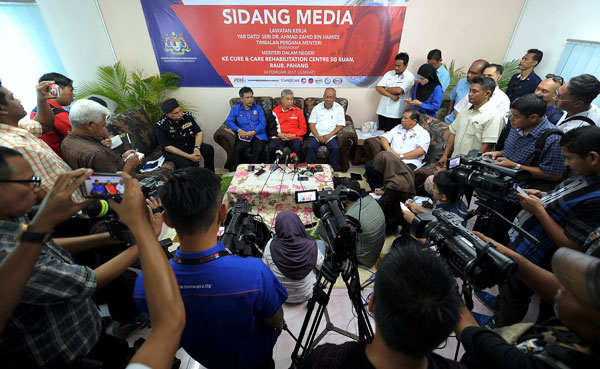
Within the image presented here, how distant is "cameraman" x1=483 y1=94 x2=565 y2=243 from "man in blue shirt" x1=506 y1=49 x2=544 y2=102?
6.76 feet

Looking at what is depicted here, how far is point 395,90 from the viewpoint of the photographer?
412 cm

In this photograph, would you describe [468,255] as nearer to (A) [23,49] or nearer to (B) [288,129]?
(B) [288,129]

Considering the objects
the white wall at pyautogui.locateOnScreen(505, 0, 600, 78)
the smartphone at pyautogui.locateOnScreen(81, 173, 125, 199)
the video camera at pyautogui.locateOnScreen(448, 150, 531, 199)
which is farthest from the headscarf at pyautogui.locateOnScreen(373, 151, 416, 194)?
the white wall at pyautogui.locateOnScreen(505, 0, 600, 78)

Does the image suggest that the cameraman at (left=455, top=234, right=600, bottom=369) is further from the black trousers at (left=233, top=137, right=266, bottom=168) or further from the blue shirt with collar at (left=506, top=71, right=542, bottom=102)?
the blue shirt with collar at (left=506, top=71, right=542, bottom=102)

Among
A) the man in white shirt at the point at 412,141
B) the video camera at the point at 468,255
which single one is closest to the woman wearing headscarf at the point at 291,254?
the video camera at the point at 468,255

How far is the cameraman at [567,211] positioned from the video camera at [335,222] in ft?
3.56

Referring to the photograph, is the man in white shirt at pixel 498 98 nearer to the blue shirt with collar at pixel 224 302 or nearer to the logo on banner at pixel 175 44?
the blue shirt with collar at pixel 224 302

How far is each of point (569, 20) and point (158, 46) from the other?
6016 mm

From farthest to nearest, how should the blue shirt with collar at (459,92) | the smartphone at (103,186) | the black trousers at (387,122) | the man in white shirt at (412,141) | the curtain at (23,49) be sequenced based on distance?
1. the black trousers at (387,122)
2. the blue shirt with collar at (459,92)
3. the man in white shirt at (412,141)
4. the curtain at (23,49)
5. the smartphone at (103,186)

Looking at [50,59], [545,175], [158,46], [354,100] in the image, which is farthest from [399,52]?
[50,59]

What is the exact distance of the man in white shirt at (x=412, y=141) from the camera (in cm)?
341

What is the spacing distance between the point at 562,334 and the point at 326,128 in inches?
153

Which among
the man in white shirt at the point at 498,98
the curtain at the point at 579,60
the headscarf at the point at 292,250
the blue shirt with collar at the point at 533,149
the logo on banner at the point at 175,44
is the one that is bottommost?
the headscarf at the point at 292,250

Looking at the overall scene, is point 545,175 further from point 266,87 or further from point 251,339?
point 266,87
